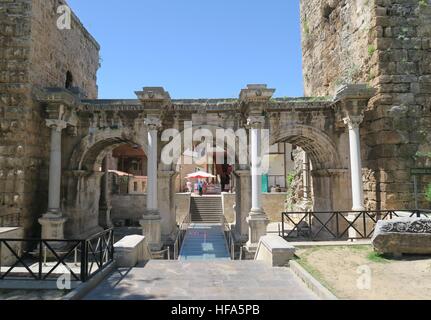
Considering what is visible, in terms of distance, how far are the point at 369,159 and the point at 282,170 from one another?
1431 centimetres

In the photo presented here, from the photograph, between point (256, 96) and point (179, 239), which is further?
point (179, 239)

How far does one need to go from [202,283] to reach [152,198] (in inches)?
229

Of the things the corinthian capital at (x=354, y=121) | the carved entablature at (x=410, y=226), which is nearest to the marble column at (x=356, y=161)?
the corinthian capital at (x=354, y=121)

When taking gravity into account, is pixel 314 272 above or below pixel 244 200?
below

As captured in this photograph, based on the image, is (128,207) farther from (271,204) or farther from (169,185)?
(271,204)

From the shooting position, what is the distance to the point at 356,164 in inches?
415

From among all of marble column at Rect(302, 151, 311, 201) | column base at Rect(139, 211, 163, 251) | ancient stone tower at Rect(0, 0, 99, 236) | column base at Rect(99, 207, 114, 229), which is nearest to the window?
ancient stone tower at Rect(0, 0, 99, 236)

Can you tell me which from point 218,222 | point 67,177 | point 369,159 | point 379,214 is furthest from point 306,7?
point 67,177

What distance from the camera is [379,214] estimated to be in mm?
10039

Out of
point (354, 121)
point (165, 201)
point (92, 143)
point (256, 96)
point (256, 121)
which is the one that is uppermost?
point (256, 96)

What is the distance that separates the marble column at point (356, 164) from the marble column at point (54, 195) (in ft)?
31.7

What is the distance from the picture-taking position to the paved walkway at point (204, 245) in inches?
426

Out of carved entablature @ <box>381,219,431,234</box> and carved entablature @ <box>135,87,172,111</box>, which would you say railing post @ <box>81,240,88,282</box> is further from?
carved entablature @ <box>135,87,172,111</box>

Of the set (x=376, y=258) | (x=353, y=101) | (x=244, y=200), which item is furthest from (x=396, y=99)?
(x=244, y=200)
